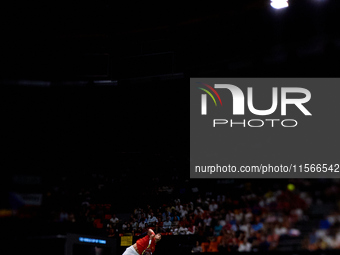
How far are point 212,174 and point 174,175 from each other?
4.60ft

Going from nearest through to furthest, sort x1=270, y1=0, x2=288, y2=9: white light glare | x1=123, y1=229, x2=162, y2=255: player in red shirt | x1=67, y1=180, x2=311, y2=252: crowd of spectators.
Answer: x1=123, y1=229, x2=162, y2=255: player in red shirt → x1=270, y1=0, x2=288, y2=9: white light glare → x1=67, y1=180, x2=311, y2=252: crowd of spectators

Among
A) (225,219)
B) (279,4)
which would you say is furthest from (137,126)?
(279,4)

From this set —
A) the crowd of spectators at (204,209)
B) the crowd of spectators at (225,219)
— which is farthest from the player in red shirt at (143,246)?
the crowd of spectators at (225,219)

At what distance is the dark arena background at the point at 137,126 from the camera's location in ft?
35.2

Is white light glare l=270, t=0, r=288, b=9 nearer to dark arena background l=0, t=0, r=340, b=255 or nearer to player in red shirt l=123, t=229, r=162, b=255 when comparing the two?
dark arena background l=0, t=0, r=340, b=255

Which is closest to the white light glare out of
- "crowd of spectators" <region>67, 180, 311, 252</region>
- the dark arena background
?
the dark arena background

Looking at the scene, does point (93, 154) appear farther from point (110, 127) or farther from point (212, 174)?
point (212, 174)

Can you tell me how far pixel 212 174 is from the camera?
12.3m

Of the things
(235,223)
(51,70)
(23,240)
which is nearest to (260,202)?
(235,223)

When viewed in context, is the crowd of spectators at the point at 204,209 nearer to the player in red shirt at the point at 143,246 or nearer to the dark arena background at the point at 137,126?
the dark arena background at the point at 137,126

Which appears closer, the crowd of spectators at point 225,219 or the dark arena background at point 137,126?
the crowd of spectators at point 225,219

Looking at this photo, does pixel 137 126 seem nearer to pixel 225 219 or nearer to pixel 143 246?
pixel 225 219

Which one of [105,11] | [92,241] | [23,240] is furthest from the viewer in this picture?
[105,11]

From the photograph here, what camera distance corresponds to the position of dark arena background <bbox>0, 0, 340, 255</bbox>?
10742 millimetres
